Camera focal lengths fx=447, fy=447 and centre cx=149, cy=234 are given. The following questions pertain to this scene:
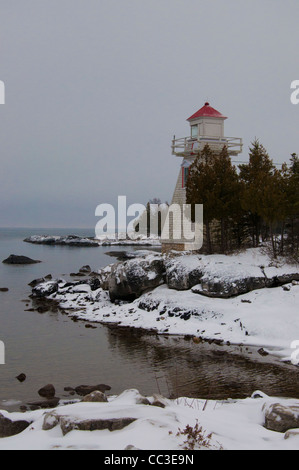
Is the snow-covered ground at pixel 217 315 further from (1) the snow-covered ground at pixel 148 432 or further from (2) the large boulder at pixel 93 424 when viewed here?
(2) the large boulder at pixel 93 424

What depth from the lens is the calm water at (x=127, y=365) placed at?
14328 millimetres

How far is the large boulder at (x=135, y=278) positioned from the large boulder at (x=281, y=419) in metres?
18.4

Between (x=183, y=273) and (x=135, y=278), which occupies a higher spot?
(x=183, y=273)

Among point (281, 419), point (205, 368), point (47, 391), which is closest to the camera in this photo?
point (281, 419)

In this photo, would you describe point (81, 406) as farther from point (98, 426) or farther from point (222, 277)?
point (222, 277)

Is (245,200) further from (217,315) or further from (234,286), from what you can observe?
(217,315)

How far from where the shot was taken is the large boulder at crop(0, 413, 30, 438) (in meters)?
9.19

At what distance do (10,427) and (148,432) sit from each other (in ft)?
10.9

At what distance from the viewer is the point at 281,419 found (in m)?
8.76

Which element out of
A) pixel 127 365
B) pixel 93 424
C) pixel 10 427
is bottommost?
pixel 127 365

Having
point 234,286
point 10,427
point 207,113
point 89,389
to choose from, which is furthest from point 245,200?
point 10,427

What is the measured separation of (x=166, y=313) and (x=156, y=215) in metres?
94.3

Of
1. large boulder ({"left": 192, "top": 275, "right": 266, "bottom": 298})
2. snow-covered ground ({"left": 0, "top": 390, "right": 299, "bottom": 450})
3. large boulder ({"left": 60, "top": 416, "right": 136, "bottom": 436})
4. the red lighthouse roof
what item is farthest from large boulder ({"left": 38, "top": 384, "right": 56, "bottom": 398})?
the red lighthouse roof
